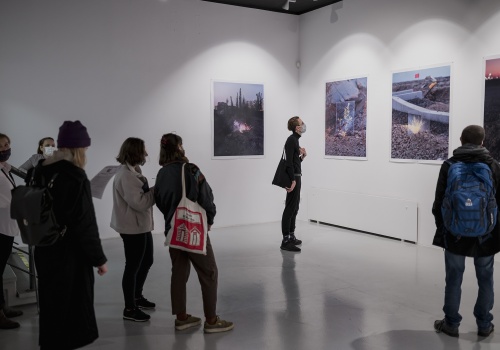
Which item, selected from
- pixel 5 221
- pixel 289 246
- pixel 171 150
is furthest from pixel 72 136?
pixel 289 246

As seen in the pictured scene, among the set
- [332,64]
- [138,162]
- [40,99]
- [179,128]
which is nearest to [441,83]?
[332,64]

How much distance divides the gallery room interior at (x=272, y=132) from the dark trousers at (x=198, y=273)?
0.26 meters

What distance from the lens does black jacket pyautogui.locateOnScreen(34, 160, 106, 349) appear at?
253 centimetres

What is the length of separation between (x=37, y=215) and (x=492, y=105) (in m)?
5.27

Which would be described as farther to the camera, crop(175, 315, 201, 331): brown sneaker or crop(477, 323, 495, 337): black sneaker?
crop(175, 315, 201, 331): brown sneaker

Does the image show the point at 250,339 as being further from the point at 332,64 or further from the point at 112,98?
the point at 332,64

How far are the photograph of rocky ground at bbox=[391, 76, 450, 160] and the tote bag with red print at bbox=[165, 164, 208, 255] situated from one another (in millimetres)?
4144

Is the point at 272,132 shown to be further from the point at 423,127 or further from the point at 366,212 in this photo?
the point at 423,127

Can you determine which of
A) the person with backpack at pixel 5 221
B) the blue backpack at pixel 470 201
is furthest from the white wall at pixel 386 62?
the person with backpack at pixel 5 221

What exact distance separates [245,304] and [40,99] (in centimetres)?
416

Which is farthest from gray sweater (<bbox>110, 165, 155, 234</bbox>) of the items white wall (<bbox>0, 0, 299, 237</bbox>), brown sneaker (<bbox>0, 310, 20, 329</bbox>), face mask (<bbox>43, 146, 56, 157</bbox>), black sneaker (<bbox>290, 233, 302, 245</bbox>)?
white wall (<bbox>0, 0, 299, 237</bbox>)

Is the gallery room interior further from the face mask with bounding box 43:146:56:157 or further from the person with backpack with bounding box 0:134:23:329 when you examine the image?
the face mask with bounding box 43:146:56:157

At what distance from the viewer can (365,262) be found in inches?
229

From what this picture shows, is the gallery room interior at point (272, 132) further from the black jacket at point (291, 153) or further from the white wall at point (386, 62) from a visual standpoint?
the black jacket at point (291, 153)
